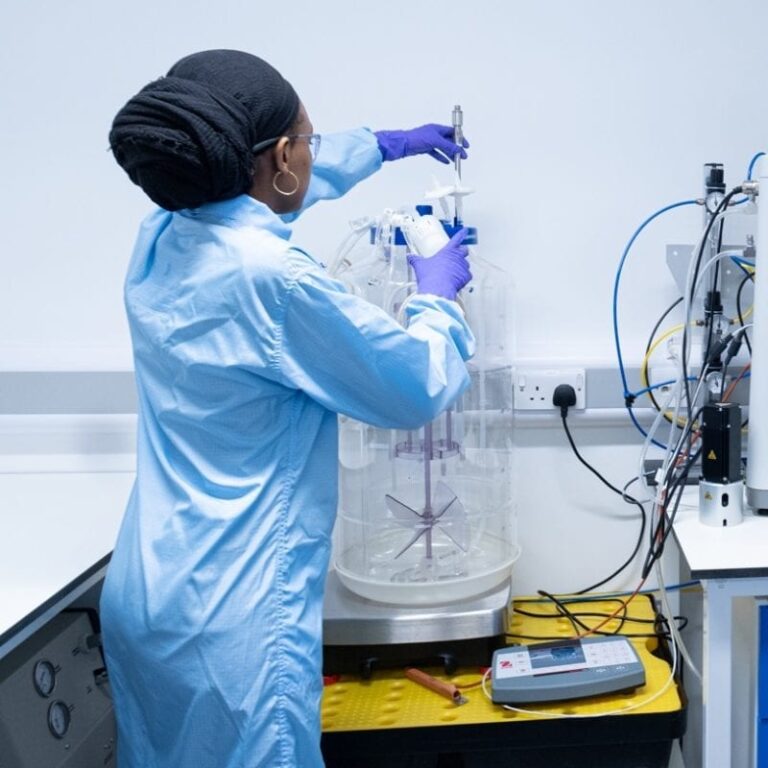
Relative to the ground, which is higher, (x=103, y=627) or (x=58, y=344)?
(x=58, y=344)

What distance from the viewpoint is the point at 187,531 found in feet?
3.88

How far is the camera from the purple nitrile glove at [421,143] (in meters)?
1.65

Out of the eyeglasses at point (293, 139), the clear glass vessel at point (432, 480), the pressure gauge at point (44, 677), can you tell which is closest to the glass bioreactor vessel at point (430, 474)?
the clear glass vessel at point (432, 480)

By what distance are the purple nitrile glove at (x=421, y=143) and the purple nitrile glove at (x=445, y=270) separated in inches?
12.3

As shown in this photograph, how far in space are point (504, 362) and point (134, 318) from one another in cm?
91

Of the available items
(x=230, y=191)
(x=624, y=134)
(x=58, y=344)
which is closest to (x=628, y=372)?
(x=624, y=134)

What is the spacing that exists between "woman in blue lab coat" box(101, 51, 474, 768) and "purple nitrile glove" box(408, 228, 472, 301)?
0.11 meters

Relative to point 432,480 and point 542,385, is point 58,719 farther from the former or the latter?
point 542,385

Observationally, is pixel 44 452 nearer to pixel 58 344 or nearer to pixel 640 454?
pixel 58 344

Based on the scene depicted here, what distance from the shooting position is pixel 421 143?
1665mm

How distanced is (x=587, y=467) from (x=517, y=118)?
766mm

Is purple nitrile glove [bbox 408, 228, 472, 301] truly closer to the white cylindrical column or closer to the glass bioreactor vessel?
the glass bioreactor vessel

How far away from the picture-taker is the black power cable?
1.89m

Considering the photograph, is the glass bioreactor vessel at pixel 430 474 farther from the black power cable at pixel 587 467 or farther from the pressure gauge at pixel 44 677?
the pressure gauge at pixel 44 677
